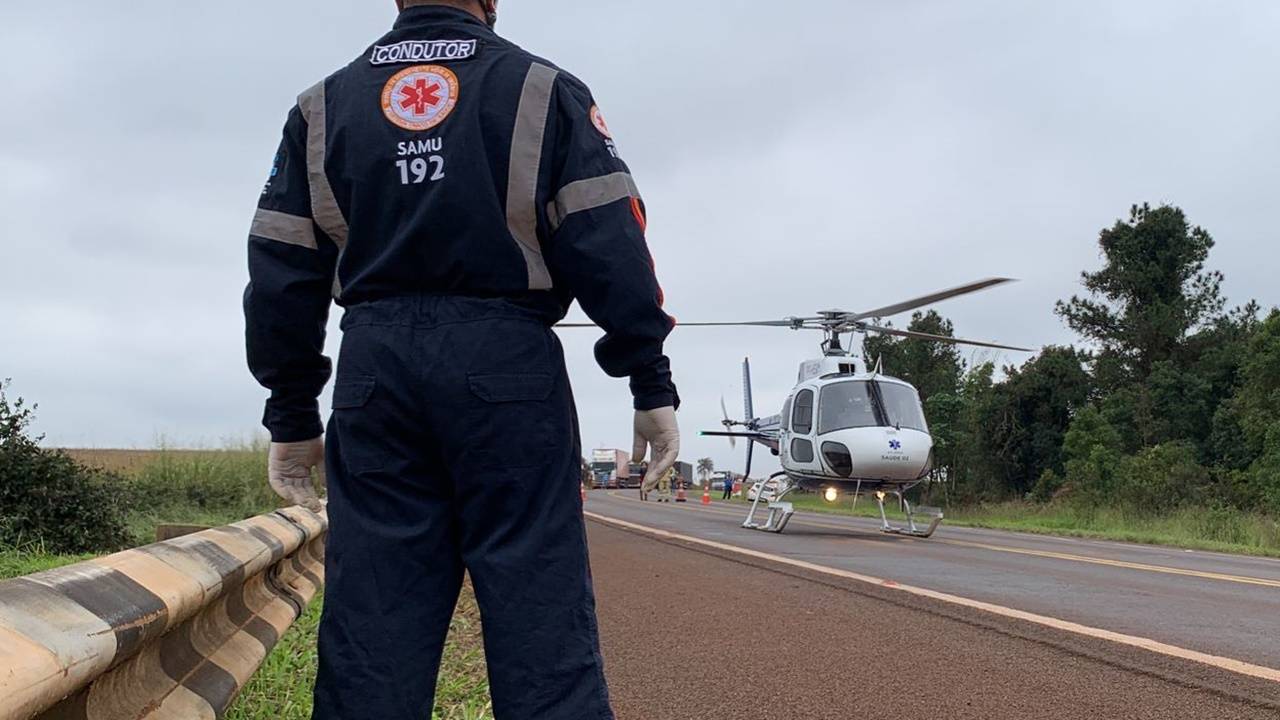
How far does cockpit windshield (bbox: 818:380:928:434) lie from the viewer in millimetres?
14844

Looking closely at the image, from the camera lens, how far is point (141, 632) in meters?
1.79

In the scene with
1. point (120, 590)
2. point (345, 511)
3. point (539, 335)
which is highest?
point (539, 335)

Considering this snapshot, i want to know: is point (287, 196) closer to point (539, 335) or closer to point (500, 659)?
point (539, 335)

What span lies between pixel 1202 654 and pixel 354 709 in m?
3.76

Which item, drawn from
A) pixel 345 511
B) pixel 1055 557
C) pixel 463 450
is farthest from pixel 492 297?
pixel 1055 557

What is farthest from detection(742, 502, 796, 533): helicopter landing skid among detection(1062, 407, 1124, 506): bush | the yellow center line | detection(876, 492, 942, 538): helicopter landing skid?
detection(1062, 407, 1124, 506): bush

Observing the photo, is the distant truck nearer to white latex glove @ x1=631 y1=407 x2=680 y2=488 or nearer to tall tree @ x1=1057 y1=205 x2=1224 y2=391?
tall tree @ x1=1057 y1=205 x2=1224 y2=391

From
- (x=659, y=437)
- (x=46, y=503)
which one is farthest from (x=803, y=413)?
(x=659, y=437)

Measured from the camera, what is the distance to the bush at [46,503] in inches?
331

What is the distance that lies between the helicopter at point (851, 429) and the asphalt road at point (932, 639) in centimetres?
519

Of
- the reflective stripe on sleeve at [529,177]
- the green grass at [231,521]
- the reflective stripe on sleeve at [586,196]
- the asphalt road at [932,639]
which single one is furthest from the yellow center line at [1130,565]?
the reflective stripe on sleeve at [529,177]

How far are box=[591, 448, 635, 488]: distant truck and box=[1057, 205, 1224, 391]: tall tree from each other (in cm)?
3418

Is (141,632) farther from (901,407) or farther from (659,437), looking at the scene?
(901,407)

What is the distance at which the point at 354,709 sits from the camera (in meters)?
2.05
